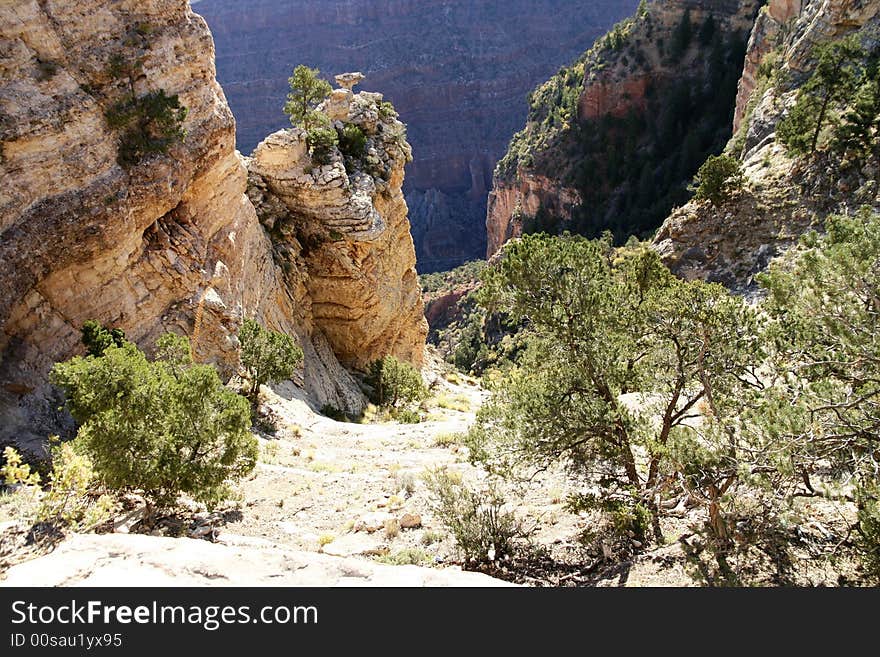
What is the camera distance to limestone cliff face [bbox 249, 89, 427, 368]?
3131 centimetres

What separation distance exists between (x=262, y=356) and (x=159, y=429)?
11210 mm

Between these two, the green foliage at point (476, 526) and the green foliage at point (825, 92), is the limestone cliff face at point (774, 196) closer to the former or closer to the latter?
the green foliage at point (825, 92)

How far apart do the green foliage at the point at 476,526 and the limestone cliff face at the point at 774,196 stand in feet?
89.4

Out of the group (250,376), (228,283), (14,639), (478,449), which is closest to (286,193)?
(228,283)

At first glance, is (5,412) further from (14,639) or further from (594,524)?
(594,524)

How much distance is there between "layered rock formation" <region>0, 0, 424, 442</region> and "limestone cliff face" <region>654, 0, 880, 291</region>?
89.1 feet

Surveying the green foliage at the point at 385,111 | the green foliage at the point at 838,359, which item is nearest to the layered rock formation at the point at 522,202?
the green foliage at the point at 385,111

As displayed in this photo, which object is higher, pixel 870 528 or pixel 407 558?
pixel 870 528

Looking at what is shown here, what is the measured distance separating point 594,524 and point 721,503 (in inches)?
134

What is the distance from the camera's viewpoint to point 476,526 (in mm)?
10094

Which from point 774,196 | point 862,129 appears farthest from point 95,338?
point 862,129

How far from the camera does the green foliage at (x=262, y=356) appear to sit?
22.3 metres

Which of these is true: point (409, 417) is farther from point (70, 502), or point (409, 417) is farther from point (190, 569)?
point (190, 569)

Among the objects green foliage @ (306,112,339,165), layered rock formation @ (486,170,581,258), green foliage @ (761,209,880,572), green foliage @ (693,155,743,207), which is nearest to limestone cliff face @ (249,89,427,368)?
green foliage @ (306,112,339,165)
